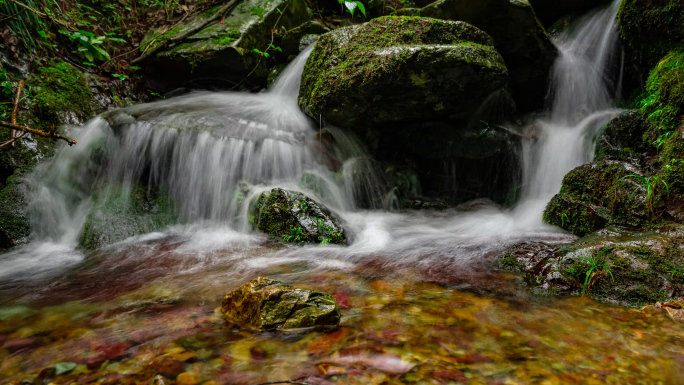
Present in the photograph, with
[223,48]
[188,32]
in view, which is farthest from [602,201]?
[188,32]

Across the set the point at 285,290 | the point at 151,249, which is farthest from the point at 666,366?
the point at 151,249

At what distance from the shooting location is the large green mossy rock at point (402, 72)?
4.63 m

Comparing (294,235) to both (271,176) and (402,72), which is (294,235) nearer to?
(271,176)

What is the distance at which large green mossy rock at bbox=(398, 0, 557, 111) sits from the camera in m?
5.66

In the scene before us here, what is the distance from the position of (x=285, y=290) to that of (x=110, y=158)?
183 inches

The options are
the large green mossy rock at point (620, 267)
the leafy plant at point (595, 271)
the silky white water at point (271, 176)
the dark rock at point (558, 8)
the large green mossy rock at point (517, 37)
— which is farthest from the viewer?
the dark rock at point (558, 8)

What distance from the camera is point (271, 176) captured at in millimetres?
5379

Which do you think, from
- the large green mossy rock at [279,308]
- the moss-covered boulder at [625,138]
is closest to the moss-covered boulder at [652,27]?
the moss-covered boulder at [625,138]

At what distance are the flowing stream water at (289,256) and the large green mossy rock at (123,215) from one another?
0.44ft

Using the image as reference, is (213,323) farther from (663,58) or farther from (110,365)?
(663,58)

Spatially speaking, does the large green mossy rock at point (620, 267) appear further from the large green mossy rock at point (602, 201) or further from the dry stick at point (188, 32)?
the dry stick at point (188, 32)

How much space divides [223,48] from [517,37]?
5.44 metres

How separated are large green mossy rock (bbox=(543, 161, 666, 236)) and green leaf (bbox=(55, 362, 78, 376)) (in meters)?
4.18

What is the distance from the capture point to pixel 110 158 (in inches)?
211
